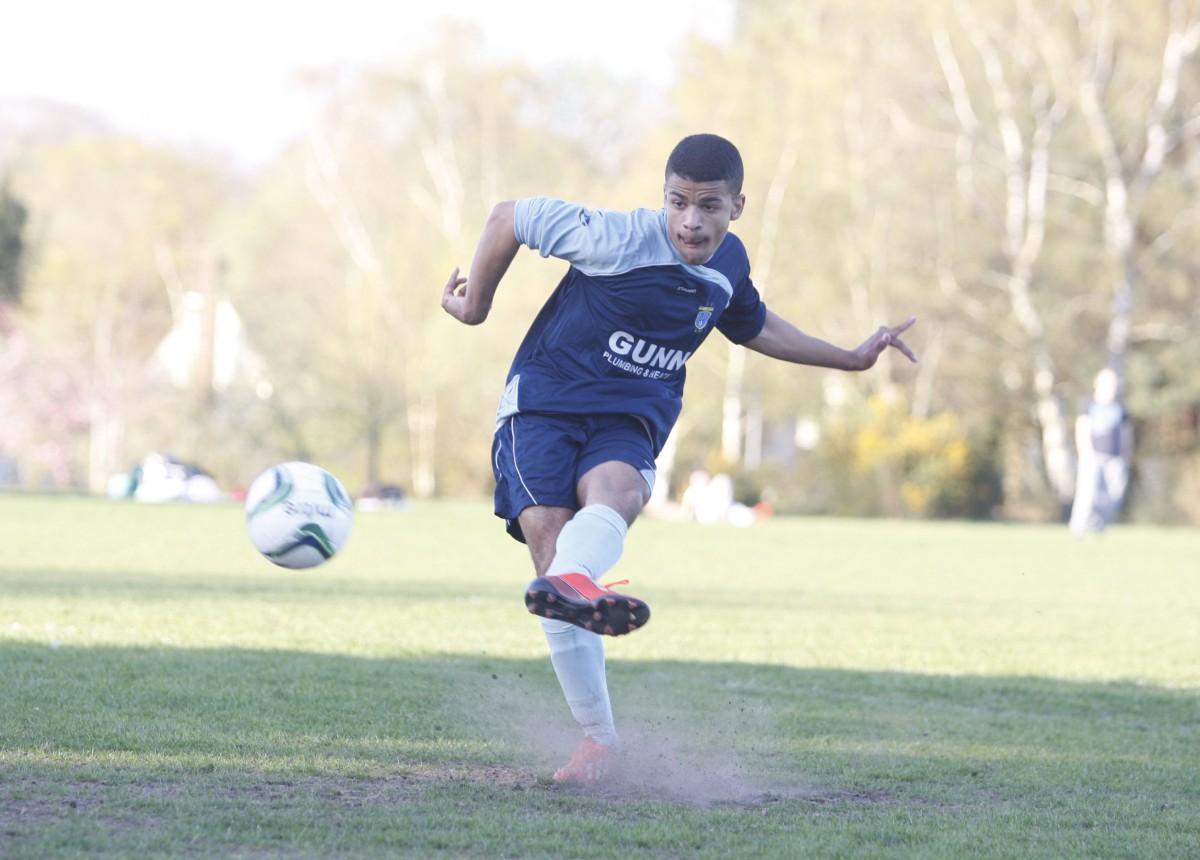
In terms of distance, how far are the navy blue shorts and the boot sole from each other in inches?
31.4

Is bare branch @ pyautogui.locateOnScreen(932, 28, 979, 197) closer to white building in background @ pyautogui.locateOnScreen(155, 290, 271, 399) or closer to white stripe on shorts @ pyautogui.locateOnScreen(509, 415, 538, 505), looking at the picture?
white building in background @ pyautogui.locateOnScreen(155, 290, 271, 399)

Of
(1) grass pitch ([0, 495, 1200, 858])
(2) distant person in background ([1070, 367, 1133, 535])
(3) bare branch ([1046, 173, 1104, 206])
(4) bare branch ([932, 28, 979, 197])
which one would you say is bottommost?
(2) distant person in background ([1070, 367, 1133, 535])

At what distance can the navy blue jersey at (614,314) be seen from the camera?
5.85 metres

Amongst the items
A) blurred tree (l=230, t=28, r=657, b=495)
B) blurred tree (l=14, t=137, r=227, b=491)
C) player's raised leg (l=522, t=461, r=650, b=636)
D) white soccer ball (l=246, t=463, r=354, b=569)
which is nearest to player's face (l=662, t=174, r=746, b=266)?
player's raised leg (l=522, t=461, r=650, b=636)

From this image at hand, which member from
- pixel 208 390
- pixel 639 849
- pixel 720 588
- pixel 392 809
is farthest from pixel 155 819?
pixel 208 390

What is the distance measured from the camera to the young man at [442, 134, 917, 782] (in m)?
5.79

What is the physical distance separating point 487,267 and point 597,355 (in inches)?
19.6

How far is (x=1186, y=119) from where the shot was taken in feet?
136

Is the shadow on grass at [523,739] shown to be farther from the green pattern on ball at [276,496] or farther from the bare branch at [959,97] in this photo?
the bare branch at [959,97]

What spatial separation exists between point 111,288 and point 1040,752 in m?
66.4

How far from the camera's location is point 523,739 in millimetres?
6738

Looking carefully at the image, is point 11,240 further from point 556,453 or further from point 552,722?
point 556,453

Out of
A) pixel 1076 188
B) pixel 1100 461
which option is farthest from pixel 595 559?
pixel 1076 188

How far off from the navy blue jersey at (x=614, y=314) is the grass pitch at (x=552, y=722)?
1.34m
